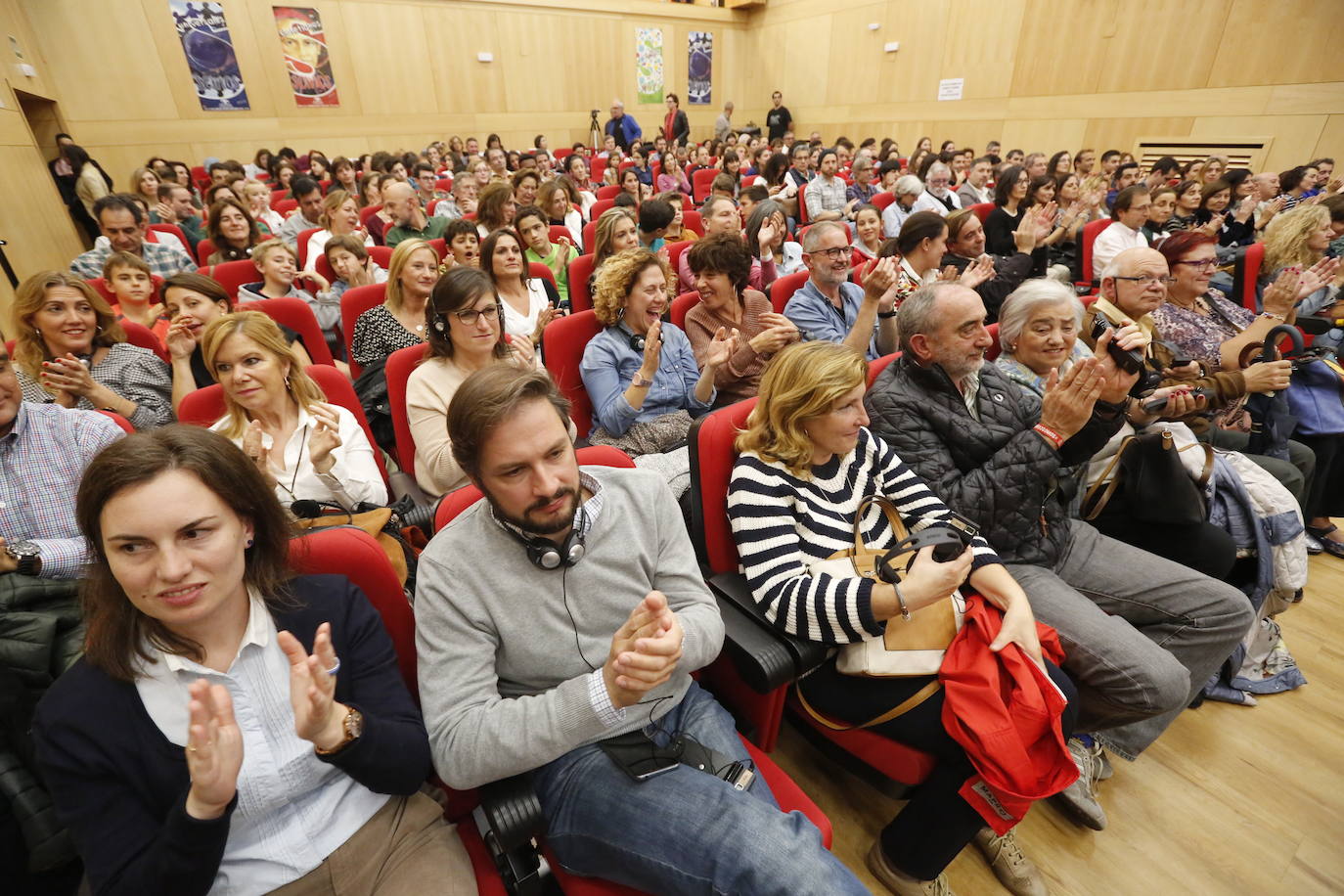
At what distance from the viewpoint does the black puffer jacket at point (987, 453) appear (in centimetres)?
154

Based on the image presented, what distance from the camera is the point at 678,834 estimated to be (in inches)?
38.2

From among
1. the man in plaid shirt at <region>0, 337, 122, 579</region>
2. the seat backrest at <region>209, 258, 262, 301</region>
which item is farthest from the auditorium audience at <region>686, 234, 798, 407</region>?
the seat backrest at <region>209, 258, 262, 301</region>

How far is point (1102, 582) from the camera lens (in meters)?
1.66

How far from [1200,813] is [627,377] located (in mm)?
2125

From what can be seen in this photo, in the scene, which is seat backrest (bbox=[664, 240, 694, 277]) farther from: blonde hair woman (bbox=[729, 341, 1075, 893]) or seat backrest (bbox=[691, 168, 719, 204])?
seat backrest (bbox=[691, 168, 719, 204])

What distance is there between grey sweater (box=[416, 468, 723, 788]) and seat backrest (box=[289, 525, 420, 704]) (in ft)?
0.36

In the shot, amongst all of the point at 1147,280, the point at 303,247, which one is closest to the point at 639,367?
the point at 1147,280

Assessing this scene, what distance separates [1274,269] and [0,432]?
5.13 meters

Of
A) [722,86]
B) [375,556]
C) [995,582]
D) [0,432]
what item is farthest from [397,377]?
[722,86]

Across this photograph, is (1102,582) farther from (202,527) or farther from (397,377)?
(397,377)

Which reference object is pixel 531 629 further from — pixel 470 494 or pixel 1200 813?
pixel 1200 813

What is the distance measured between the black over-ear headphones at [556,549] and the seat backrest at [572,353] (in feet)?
4.16

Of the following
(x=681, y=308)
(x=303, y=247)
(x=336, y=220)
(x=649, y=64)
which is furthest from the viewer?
(x=649, y=64)

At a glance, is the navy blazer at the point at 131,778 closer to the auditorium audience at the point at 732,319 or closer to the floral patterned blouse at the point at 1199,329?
the auditorium audience at the point at 732,319
